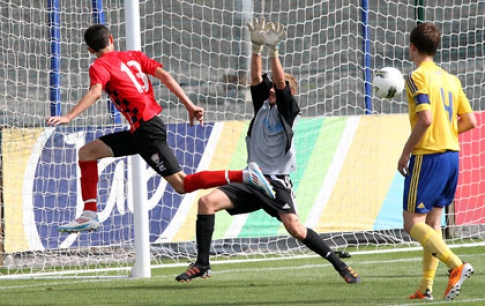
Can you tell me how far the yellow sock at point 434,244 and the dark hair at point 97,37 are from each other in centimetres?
307

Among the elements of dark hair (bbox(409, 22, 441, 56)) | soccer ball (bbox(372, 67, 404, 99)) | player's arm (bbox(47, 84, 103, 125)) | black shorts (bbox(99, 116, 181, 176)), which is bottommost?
black shorts (bbox(99, 116, 181, 176))

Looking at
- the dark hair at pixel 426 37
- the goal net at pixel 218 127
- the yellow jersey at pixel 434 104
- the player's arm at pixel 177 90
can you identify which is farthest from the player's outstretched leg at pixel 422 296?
the goal net at pixel 218 127

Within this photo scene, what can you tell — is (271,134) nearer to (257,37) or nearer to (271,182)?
(271,182)

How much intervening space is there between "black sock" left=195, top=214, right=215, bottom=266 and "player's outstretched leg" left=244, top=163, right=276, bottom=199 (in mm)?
469

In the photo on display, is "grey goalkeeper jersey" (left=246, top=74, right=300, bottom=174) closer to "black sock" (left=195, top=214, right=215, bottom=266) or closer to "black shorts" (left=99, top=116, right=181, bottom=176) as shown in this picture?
"black sock" (left=195, top=214, right=215, bottom=266)

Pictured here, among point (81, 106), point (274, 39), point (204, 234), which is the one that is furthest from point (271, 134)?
point (81, 106)

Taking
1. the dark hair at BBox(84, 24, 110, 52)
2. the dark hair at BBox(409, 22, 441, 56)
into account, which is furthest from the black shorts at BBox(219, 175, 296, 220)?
the dark hair at BBox(409, 22, 441, 56)

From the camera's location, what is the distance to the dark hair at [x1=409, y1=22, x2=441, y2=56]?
7.01 m

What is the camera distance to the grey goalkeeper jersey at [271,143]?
8.49m

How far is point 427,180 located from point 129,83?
2.74 m

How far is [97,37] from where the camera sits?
848cm

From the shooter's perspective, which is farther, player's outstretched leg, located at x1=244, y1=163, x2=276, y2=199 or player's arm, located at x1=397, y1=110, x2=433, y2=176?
player's outstretched leg, located at x1=244, y1=163, x2=276, y2=199

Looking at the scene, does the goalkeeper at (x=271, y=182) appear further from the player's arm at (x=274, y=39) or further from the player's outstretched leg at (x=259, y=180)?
the player's arm at (x=274, y=39)

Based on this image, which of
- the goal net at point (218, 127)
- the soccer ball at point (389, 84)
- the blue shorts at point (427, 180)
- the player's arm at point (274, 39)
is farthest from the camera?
the goal net at point (218, 127)
